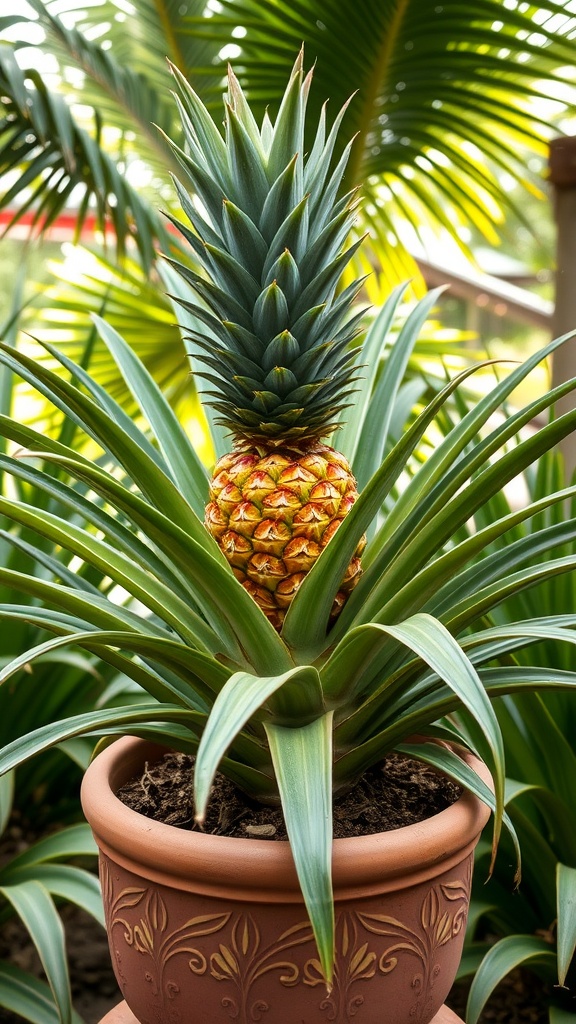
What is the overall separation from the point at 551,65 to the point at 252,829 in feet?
6.12

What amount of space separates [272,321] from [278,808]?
420 millimetres

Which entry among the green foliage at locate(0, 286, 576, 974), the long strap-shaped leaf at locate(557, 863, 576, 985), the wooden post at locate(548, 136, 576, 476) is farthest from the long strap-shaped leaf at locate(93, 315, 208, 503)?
the wooden post at locate(548, 136, 576, 476)

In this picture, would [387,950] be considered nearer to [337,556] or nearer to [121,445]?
[337,556]

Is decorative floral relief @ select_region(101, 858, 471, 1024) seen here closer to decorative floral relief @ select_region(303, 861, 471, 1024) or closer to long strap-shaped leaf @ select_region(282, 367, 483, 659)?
decorative floral relief @ select_region(303, 861, 471, 1024)

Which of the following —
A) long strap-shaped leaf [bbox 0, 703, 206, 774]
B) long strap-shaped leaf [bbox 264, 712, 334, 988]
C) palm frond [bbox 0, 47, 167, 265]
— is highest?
palm frond [bbox 0, 47, 167, 265]

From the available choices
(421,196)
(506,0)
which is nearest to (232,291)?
(506,0)

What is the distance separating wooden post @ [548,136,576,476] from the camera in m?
1.46

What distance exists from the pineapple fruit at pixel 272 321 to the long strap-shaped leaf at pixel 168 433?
0.14 meters

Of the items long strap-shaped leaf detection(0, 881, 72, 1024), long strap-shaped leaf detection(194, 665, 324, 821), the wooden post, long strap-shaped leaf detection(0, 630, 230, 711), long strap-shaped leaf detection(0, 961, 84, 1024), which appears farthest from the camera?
the wooden post

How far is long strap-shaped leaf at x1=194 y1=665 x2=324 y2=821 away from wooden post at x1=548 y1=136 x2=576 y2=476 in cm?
94

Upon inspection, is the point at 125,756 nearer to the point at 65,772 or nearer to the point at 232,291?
the point at 232,291

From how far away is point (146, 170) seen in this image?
2.60m

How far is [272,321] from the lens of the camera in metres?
0.75

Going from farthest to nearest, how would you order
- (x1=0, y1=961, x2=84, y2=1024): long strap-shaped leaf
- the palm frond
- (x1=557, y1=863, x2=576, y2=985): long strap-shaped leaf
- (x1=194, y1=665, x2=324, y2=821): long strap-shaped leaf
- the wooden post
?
the palm frond < the wooden post < (x1=0, y1=961, x2=84, y2=1024): long strap-shaped leaf < (x1=557, y1=863, x2=576, y2=985): long strap-shaped leaf < (x1=194, y1=665, x2=324, y2=821): long strap-shaped leaf
